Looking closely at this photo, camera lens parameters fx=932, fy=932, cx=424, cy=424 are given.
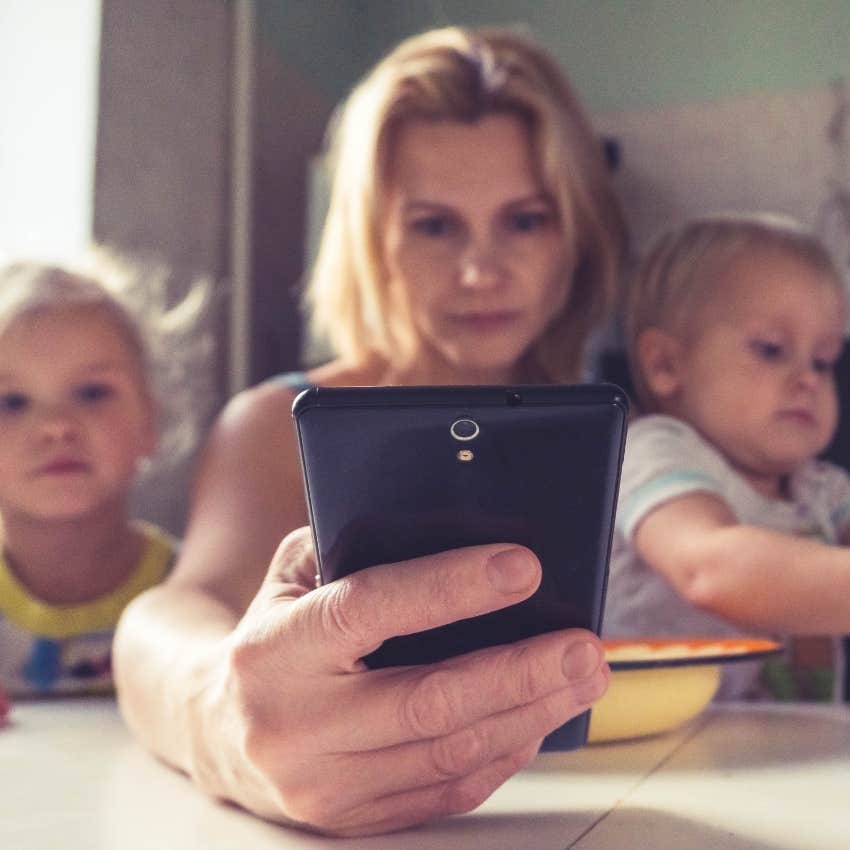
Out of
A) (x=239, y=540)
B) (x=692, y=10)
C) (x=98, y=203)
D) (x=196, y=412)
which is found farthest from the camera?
(x=196, y=412)

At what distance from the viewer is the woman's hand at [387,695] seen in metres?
0.32

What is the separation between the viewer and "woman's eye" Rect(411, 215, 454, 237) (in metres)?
Result: 0.90

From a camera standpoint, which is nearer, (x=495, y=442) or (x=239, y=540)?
(x=495, y=442)

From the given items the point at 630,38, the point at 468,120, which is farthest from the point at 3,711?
the point at 630,38

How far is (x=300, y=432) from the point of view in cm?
32

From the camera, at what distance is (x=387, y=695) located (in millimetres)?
350

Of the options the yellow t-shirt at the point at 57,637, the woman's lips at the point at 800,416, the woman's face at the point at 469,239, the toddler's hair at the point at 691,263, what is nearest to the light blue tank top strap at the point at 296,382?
the woman's face at the point at 469,239

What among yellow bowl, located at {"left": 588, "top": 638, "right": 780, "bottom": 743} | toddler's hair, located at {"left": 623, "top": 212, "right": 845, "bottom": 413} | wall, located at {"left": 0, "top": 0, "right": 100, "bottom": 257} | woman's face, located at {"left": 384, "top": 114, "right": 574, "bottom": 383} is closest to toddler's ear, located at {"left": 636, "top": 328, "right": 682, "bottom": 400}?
toddler's hair, located at {"left": 623, "top": 212, "right": 845, "bottom": 413}

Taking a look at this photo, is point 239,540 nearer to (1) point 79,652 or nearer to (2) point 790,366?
(1) point 79,652

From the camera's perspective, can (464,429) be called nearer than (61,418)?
Yes

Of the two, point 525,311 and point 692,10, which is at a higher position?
point 692,10

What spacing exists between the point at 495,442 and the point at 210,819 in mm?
218

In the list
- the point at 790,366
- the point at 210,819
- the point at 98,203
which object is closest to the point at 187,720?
the point at 210,819

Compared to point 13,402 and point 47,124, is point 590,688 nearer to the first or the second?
point 13,402
